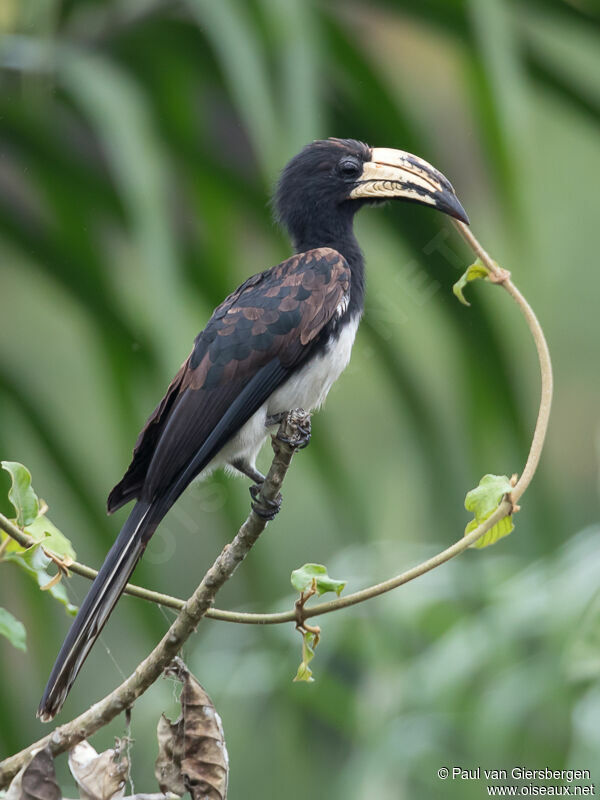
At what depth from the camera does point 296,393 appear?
251cm

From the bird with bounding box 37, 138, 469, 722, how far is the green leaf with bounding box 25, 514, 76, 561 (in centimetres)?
22

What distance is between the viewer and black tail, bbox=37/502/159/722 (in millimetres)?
1796

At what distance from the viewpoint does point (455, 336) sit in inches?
114

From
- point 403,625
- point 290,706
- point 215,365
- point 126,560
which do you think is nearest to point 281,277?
point 215,365

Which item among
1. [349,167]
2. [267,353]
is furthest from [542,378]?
[349,167]

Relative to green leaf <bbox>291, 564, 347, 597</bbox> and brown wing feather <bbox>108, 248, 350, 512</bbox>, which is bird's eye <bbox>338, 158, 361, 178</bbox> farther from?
green leaf <bbox>291, 564, 347, 597</bbox>

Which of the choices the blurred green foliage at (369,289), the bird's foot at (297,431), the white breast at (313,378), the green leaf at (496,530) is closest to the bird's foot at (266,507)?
the bird's foot at (297,431)

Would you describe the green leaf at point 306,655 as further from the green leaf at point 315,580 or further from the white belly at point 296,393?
the white belly at point 296,393

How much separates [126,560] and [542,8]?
2.09 meters

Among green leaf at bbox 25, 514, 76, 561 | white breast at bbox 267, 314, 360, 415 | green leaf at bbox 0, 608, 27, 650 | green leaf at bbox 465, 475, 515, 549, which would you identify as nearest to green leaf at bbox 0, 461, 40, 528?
green leaf at bbox 25, 514, 76, 561

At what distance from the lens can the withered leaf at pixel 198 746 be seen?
1508mm

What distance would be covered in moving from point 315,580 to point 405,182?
1202 millimetres

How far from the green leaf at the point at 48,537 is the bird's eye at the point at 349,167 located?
1.39 meters

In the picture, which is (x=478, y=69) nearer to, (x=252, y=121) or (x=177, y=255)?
(x=252, y=121)
